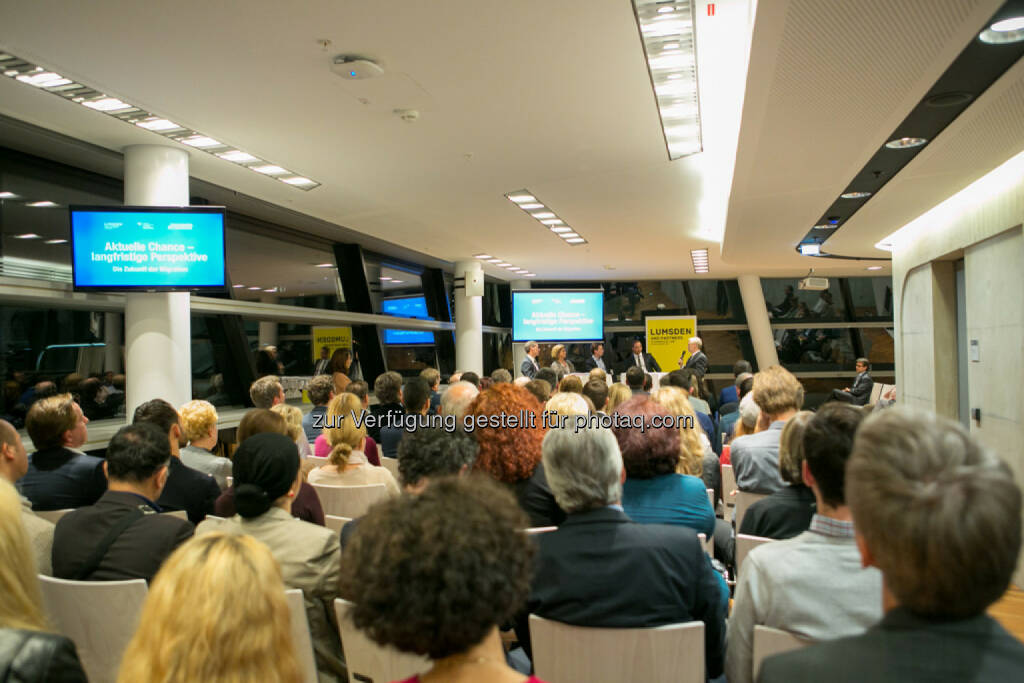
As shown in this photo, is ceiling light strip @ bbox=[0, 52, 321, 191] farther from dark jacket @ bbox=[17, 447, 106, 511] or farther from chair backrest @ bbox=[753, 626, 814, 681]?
chair backrest @ bbox=[753, 626, 814, 681]

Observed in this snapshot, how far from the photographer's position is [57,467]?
3.33 metres

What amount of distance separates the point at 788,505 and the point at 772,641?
0.99m

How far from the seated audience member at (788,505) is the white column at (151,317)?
446cm

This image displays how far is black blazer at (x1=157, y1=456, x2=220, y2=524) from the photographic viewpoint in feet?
10.5

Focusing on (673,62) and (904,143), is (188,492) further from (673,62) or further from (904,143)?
(904,143)

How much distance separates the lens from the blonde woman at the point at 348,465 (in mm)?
3717

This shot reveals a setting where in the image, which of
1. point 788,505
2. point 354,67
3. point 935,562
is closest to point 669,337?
point 354,67

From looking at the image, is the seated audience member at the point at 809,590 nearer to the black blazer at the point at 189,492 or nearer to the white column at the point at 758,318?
the black blazer at the point at 189,492

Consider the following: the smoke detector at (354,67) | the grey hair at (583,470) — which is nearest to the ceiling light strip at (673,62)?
the smoke detector at (354,67)

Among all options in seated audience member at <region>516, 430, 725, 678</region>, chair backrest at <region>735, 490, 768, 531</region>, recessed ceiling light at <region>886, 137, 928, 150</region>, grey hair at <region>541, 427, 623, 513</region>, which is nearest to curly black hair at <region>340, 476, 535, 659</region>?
seated audience member at <region>516, 430, 725, 678</region>

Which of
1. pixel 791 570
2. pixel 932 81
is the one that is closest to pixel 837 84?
pixel 932 81

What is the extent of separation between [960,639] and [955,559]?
105 millimetres

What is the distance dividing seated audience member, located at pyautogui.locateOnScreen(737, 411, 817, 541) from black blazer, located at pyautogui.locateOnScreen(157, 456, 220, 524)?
2432 millimetres

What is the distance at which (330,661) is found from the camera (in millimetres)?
2139
